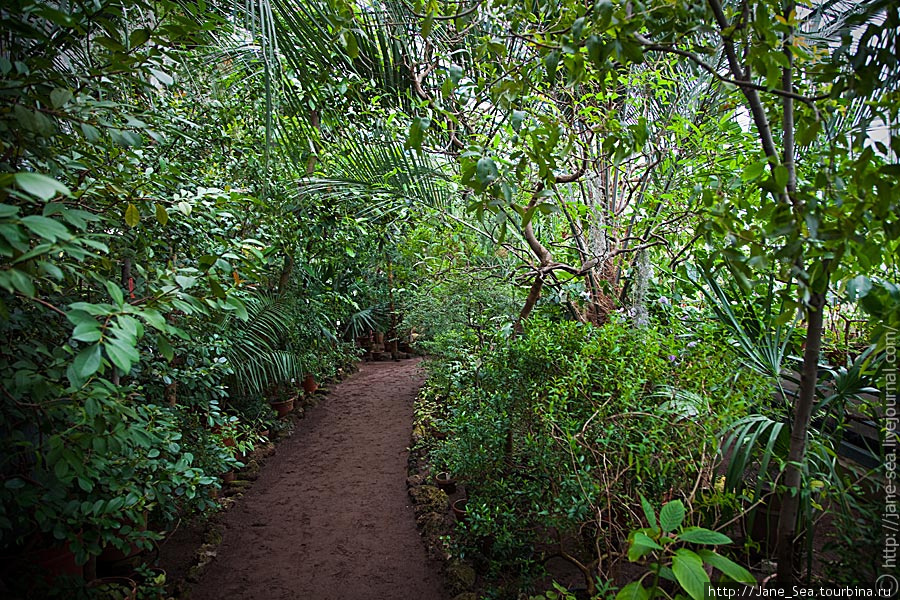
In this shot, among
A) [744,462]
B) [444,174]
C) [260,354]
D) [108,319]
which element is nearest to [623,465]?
[744,462]

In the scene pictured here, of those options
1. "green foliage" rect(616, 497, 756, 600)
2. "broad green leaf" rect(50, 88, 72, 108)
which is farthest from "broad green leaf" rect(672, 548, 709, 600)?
"broad green leaf" rect(50, 88, 72, 108)

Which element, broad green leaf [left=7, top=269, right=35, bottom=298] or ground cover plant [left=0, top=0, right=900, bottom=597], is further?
ground cover plant [left=0, top=0, right=900, bottom=597]

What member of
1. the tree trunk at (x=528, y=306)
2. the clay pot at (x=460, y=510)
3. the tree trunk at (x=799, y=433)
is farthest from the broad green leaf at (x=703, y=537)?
the clay pot at (x=460, y=510)

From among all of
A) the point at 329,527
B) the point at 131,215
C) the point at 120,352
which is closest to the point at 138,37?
the point at 131,215

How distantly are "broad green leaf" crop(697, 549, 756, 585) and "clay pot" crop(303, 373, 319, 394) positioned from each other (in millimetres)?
5111

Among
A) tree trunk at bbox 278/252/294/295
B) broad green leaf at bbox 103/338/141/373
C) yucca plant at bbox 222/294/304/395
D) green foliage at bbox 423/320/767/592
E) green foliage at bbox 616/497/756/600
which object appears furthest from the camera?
tree trunk at bbox 278/252/294/295

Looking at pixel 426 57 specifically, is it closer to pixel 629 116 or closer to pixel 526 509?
pixel 629 116

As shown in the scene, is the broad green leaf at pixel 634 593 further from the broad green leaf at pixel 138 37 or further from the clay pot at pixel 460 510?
the clay pot at pixel 460 510

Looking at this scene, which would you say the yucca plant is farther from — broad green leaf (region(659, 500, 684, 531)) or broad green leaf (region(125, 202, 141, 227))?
broad green leaf (region(659, 500, 684, 531))

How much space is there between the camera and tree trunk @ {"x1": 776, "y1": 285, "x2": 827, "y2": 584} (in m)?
1.28

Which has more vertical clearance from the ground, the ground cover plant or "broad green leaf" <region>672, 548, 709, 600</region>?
the ground cover plant

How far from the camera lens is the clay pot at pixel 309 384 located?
5.87 m

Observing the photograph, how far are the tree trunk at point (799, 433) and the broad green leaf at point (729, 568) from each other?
15.7 inches

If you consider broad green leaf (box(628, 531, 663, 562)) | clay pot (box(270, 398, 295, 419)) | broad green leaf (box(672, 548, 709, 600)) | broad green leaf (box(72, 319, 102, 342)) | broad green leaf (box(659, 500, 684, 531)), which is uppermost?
broad green leaf (box(72, 319, 102, 342))
